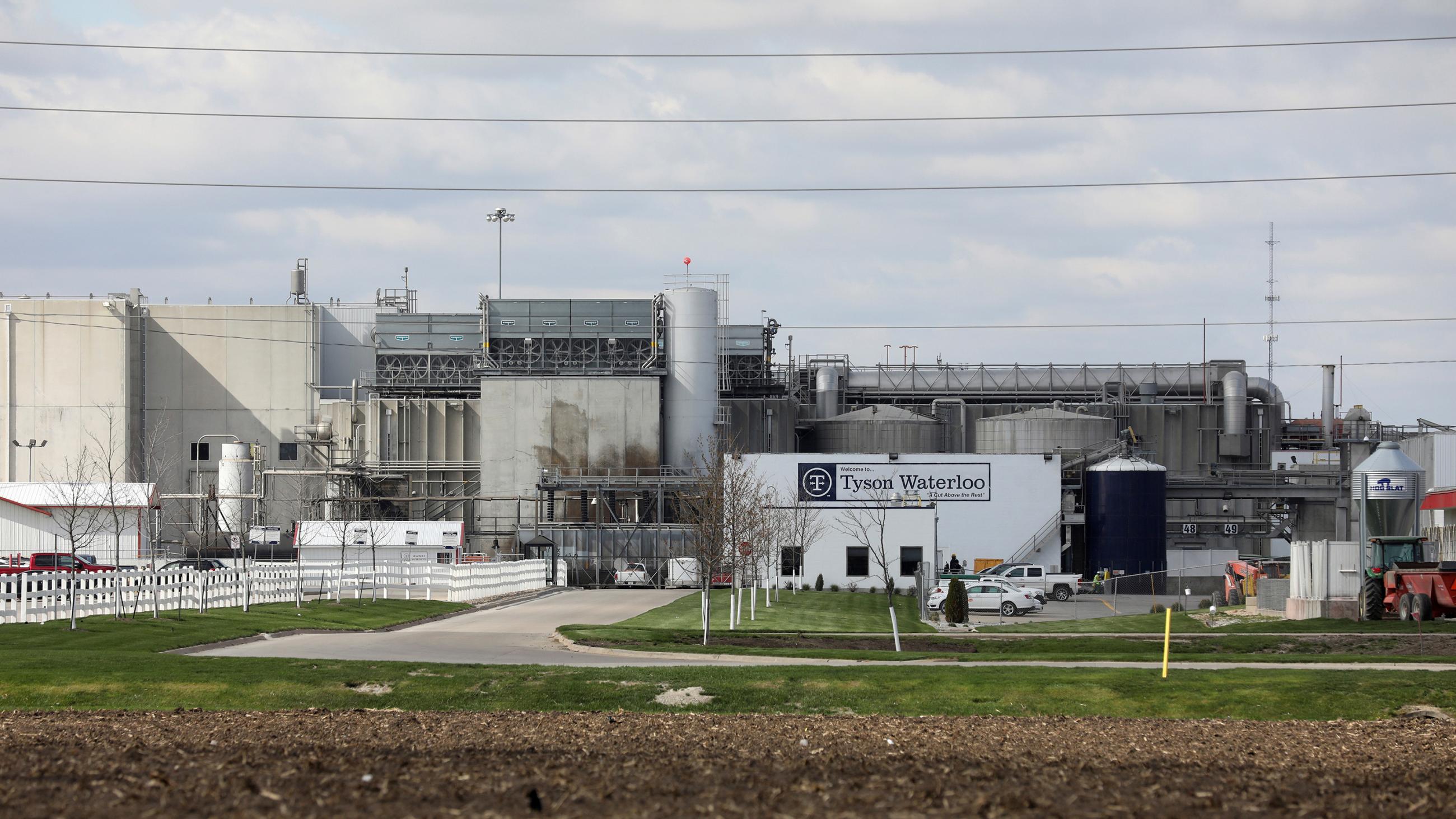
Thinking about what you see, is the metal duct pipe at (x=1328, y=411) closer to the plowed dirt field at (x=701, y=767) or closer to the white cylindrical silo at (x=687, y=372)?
the white cylindrical silo at (x=687, y=372)

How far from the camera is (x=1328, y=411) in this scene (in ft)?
290

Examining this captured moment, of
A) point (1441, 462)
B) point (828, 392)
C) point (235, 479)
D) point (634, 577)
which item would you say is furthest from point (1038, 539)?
point (235, 479)

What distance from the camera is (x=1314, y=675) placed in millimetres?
21359

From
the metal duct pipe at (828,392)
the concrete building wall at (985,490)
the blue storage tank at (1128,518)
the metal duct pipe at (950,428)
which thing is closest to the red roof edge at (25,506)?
the concrete building wall at (985,490)

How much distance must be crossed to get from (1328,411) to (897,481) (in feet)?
135

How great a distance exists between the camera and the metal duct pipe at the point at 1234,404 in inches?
3231

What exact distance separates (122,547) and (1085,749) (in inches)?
2255

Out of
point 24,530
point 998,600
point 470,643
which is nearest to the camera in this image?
point 470,643

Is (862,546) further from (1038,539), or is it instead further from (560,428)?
(560,428)

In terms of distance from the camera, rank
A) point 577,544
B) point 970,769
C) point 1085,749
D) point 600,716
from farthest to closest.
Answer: point 577,544 → point 600,716 → point 1085,749 → point 970,769

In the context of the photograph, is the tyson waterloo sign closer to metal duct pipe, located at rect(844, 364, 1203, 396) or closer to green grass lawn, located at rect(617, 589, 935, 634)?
green grass lawn, located at rect(617, 589, 935, 634)

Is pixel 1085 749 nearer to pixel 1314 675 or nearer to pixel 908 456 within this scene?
pixel 1314 675

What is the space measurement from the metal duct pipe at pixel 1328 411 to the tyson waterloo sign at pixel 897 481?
116ft

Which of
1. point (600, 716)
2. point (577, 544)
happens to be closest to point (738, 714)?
point (600, 716)
